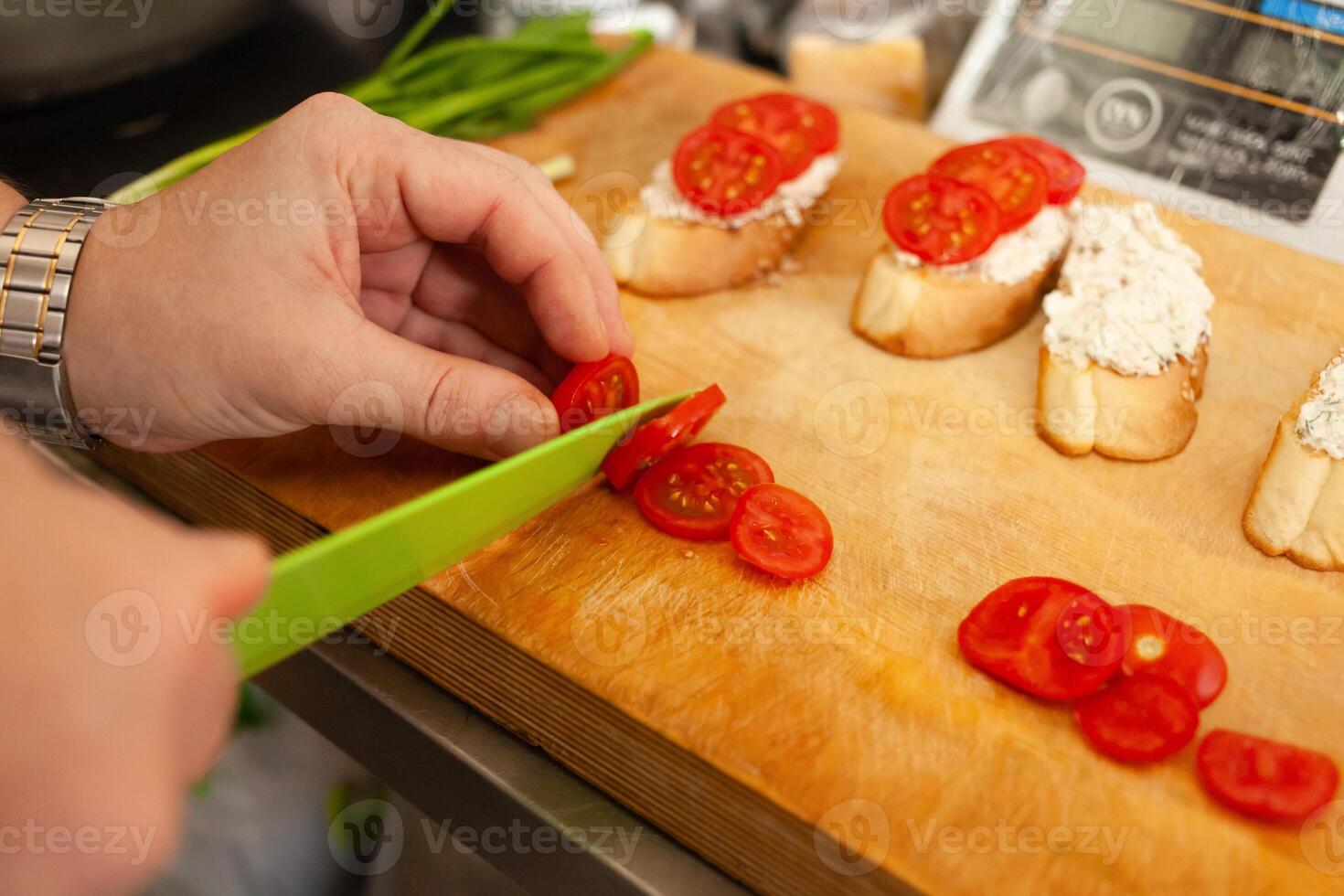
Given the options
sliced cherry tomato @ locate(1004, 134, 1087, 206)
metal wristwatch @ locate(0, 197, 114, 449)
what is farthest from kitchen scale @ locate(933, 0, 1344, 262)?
metal wristwatch @ locate(0, 197, 114, 449)

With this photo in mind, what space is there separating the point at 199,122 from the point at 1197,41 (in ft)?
8.71

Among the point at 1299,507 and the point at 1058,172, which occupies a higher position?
the point at 1058,172

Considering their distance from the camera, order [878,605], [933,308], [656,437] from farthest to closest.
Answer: [933,308] → [656,437] → [878,605]

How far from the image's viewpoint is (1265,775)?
1315mm

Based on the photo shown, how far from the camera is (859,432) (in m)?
1.91

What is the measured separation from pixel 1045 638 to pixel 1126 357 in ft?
2.22

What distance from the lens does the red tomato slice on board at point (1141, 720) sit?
135 centimetres

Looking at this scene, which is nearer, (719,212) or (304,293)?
(304,293)

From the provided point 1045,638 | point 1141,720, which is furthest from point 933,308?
point 1141,720

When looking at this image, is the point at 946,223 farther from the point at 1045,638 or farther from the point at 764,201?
the point at 1045,638

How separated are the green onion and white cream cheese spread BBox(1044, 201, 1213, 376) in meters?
1.32

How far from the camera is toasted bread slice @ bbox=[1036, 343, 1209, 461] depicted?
1.83m

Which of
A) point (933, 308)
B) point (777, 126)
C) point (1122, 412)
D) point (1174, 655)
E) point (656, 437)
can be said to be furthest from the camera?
point (777, 126)

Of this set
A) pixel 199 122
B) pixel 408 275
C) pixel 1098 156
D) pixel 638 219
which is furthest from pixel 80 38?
pixel 1098 156
